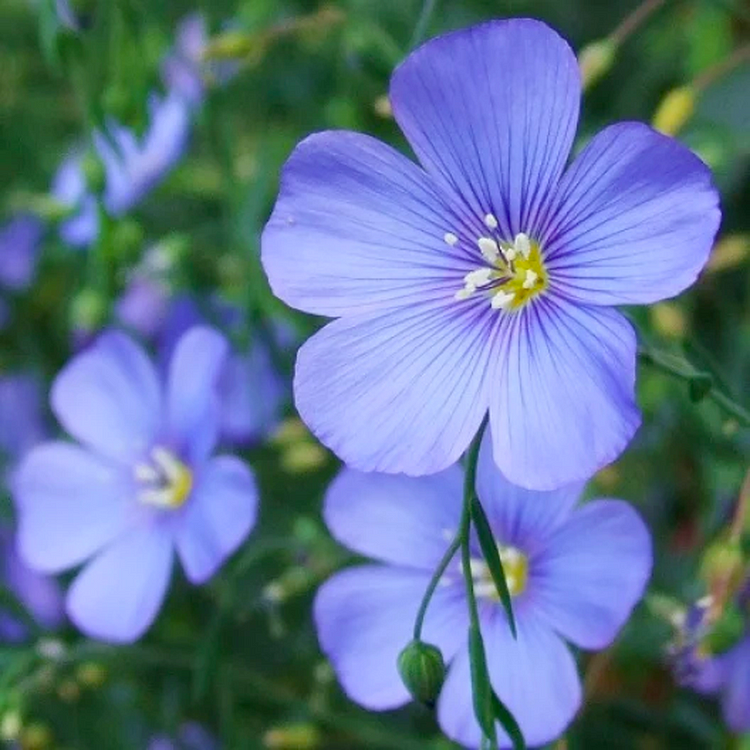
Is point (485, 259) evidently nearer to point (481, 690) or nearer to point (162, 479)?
point (481, 690)

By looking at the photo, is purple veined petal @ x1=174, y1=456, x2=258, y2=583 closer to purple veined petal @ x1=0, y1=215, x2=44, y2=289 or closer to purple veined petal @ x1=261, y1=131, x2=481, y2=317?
purple veined petal @ x1=261, y1=131, x2=481, y2=317

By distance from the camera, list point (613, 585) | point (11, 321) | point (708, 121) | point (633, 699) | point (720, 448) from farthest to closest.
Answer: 1. point (11, 321)
2. point (708, 121)
3. point (633, 699)
4. point (720, 448)
5. point (613, 585)

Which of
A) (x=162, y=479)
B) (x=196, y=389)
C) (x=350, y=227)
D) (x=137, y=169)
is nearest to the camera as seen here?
(x=350, y=227)

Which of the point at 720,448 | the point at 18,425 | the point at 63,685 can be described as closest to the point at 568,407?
the point at 720,448

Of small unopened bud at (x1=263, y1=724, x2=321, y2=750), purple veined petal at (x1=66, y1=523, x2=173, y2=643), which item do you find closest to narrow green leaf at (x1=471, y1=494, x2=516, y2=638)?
purple veined petal at (x1=66, y1=523, x2=173, y2=643)

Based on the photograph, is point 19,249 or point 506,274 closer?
point 506,274

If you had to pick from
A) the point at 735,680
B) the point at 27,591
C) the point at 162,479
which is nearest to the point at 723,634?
the point at 735,680

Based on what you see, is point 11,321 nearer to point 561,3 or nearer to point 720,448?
point 561,3
